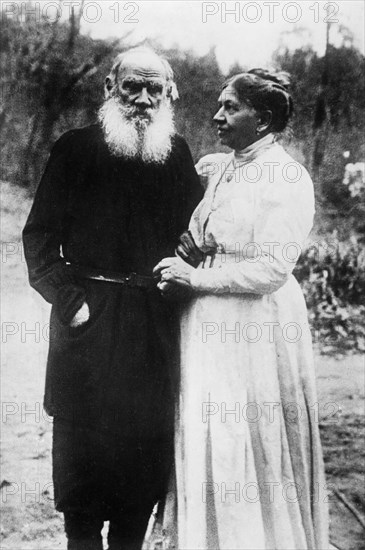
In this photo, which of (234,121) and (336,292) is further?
(336,292)

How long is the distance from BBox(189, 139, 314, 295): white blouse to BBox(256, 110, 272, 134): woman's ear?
0.05 metres

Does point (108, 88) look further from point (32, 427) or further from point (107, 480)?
point (107, 480)

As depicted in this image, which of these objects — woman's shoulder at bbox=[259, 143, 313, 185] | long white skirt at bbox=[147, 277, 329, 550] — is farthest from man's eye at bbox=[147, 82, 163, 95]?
long white skirt at bbox=[147, 277, 329, 550]

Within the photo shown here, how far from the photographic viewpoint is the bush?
4430 mm

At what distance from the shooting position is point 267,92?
4262 mm

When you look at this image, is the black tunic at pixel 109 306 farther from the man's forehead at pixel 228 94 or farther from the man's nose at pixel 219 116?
the man's forehead at pixel 228 94

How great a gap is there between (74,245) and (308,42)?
1.81m

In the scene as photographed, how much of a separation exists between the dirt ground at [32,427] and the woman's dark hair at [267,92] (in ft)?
4.38

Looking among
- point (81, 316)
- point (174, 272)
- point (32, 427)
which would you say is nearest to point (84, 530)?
point (32, 427)

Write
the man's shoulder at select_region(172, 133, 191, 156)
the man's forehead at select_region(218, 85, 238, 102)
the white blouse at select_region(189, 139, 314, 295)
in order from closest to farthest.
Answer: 1. the white blouse at select_region(189, 139, 314, 295)
2. the man's forehead at select_region(218, 85, 238, 102)
3. the man's shoulder at select_region(172, 133, 191, 156)

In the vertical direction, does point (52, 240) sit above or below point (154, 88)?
below

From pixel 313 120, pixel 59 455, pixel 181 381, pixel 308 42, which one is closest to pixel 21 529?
pixel 59 455

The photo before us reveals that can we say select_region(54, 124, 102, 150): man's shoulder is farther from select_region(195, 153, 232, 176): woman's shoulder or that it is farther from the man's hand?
the man's hand

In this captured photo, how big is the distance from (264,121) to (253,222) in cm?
57
